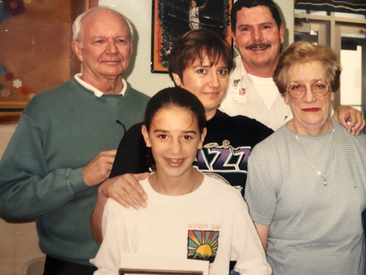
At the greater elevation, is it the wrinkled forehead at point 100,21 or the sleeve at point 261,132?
the wrinkled forehead at point 100,21

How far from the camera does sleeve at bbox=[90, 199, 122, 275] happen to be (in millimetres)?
951

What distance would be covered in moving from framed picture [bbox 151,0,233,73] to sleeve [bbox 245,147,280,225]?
22.4 inches

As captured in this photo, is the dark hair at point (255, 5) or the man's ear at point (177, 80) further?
the dark hair at point (255, 5)

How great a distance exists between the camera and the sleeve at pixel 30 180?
3.44 feet

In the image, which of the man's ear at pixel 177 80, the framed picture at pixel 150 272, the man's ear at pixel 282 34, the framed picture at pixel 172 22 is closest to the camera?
the framed picture at pixel 150 272

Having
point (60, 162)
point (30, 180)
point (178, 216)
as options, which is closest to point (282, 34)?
point (178, 216)

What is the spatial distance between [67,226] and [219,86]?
2.56ft

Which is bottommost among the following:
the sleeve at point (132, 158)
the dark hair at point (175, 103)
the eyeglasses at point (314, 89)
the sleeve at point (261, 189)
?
the sleeve at point (261, 189)

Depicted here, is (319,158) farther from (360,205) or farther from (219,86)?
(219,86)

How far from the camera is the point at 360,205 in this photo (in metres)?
1.11

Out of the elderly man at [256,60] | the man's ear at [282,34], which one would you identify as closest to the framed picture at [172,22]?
the elderly man at [256,60]

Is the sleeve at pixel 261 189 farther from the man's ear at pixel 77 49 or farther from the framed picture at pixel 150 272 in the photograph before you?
the man's ear at pixel 77 49

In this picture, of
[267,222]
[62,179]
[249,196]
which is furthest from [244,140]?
[62,179]

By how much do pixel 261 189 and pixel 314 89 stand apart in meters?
0.43
